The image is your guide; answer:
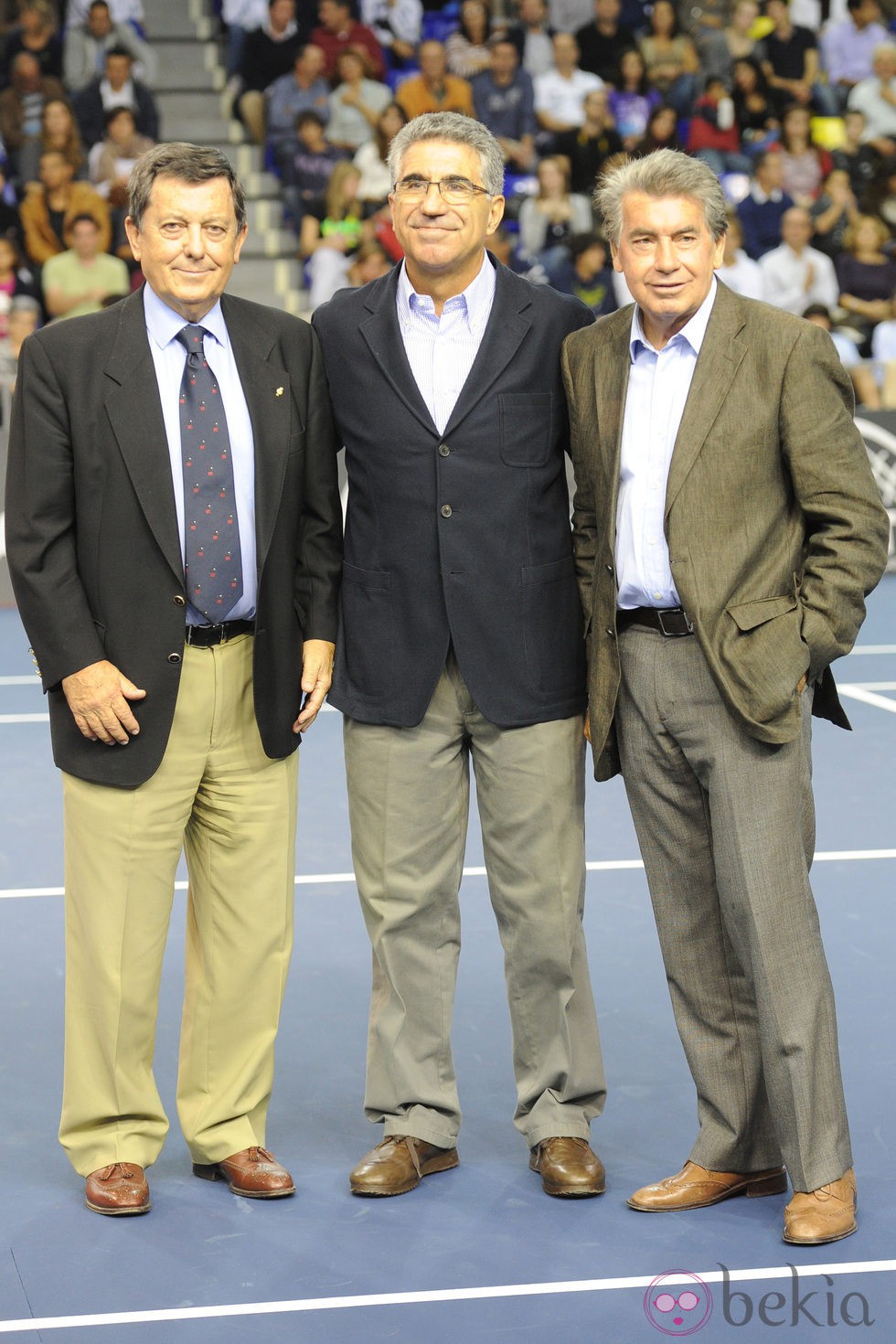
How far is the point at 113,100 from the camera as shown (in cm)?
1371

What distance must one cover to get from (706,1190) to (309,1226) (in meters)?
0.83

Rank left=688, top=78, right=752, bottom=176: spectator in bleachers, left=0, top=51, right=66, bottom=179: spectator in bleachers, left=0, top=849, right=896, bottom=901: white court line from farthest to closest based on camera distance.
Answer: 1. left=688, top=78, right=752, bottom=176: spectator in bleachers
2. left=0, top=51, right=66, bottom=179: spectator in bleachers
3. left=0, top=849, right=896, bottom=901: white court line

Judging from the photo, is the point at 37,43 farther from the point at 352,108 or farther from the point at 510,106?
the point at 510,106

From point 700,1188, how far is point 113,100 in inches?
463

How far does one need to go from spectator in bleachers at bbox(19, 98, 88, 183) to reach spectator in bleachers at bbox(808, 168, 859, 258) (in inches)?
229

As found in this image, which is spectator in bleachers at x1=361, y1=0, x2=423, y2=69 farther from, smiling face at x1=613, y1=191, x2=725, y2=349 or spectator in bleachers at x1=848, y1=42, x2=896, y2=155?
smiling face at x1=613, y1=191, x2=725, y2=349

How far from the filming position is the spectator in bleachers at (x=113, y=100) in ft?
44.7

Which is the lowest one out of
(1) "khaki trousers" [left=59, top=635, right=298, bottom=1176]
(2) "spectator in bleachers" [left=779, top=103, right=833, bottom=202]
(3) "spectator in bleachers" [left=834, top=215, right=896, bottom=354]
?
(1) "khaki trousers" [left=59, top=635, right=298, bottom=1176]

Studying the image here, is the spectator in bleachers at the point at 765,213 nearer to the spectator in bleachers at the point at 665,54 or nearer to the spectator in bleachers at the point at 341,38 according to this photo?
the spectator in bleachers at the point at 665,54

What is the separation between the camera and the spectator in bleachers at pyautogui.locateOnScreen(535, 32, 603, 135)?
48.0 ft

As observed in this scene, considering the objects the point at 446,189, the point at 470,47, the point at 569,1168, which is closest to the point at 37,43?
the point at 470,47

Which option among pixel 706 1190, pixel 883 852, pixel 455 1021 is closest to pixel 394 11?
pixel 883 852

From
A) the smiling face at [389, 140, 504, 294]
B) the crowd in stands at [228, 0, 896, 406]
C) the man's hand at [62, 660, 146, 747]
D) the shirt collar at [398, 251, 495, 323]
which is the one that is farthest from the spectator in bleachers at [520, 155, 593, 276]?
the man's hand at [62, 660, 146, 747]

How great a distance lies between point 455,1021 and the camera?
15.8 feet
